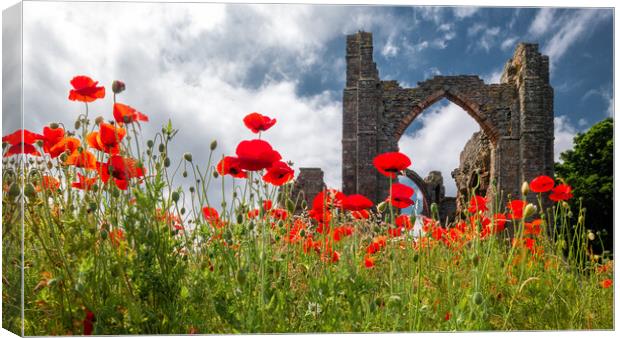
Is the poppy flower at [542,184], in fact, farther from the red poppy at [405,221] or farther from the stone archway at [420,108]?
the stone archway at [420,108]

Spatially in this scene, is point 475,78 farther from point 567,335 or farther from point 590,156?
point 567,335

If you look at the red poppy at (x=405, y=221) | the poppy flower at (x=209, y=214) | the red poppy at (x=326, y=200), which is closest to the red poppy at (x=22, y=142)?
the poppy flower at (x=209, y=214)

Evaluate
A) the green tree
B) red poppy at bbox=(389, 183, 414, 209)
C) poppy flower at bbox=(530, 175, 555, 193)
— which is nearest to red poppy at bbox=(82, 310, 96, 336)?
red poppy at bbox=(389, 183, 414, 209)

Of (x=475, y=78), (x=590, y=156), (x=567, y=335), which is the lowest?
(x=567, y=335)

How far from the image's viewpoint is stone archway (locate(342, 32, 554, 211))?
11901mm

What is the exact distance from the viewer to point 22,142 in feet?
8.86

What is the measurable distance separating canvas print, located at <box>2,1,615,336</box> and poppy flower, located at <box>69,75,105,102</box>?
0.04ft

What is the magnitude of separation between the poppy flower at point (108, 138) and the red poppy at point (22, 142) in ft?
0.97

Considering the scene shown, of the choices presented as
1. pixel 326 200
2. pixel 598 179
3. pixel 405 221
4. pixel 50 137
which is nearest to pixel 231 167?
pixel 326 200

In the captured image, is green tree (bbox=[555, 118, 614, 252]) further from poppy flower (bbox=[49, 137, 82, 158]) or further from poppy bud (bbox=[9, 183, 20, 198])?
poppy bud (bbox=[9, 183, 20, 198])

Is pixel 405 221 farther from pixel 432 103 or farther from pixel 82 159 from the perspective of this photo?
pixel 432 103

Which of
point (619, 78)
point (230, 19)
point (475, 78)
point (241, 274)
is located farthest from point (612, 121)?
point (475, 78)

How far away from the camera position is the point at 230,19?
374cm

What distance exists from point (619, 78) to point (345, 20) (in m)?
1.70
